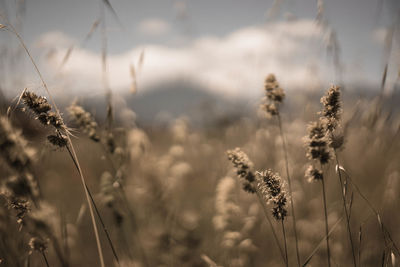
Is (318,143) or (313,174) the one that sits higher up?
(318,143)

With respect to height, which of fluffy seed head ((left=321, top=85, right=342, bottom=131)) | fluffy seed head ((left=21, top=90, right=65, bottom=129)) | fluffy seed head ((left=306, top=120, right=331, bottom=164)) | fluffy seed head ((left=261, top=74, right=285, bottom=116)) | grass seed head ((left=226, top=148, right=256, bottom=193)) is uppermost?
fluffy seed head ((left=261, top=74, right=285, bottom=116))

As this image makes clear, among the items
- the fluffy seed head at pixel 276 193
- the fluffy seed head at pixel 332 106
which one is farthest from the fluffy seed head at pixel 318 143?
the fluffy seed head at pixel 276 193

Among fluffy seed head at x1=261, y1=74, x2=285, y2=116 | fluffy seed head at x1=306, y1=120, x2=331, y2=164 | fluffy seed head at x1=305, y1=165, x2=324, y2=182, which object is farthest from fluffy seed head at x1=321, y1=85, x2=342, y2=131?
fluffy seed head at x1=261, y1=74, x2=285, y2=116

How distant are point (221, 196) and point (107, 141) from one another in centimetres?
92

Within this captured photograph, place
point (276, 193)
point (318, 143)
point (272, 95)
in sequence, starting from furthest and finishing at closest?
1. point (272, 95)
2. point (318, 143)
3. point (276, 193)

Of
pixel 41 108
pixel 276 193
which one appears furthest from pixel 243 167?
pixel 41 108

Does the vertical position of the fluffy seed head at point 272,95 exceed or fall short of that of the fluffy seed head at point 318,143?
it exceeds it

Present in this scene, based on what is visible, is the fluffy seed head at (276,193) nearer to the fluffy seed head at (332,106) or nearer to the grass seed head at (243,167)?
the grass seed head at (243,167)

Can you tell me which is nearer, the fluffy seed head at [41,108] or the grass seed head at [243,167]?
the fluffy seed head at [41,108]

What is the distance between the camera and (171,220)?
2330 millimetres

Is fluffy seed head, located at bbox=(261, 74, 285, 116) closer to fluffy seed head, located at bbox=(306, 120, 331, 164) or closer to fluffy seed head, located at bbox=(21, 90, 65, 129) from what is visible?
fluffy seed head, located at bbox=(306, 120, 331, 164)

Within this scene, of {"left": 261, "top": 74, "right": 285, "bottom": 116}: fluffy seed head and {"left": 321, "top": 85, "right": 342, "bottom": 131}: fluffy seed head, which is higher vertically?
{"left": 261, "top": 74, "right": 285, "bottom": 116}: fluffy seed head

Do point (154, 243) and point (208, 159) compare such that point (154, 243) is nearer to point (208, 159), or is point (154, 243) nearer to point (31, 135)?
point (31, 135)

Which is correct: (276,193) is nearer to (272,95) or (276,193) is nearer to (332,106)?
(332,106)
